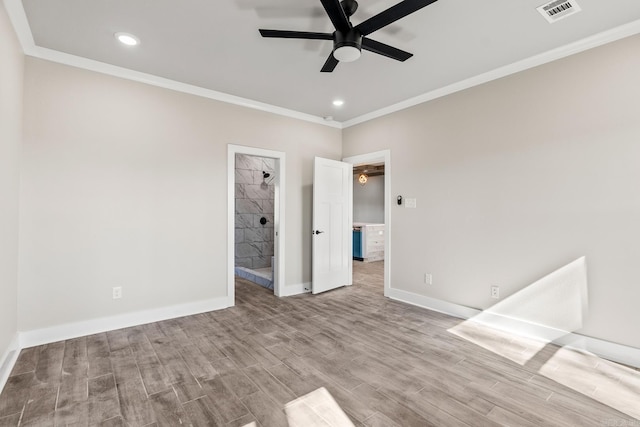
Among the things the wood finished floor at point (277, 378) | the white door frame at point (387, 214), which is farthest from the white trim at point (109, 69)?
the wood finished floor at point (277, 378)

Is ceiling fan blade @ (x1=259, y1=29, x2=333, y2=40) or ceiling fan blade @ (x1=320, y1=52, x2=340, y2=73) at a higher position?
ceiling fan blade @ (x1=259, y1=29, x2=333, y2=40)

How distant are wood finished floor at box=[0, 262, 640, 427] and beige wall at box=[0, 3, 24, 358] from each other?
491 millimetres

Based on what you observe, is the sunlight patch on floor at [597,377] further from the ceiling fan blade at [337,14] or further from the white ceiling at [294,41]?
the ceiling fan blade at [337,14]

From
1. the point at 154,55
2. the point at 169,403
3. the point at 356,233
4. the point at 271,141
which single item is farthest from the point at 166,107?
the point at 356,233

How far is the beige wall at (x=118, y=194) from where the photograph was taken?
9.41 ft

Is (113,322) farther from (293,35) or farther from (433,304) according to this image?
(433,304)

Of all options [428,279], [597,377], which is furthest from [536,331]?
[428,279]

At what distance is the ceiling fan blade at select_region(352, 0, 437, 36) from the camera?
71.3 inches

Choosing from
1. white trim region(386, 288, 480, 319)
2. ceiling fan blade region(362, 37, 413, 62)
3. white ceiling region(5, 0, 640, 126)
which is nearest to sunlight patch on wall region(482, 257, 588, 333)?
white trim region(386, 288, 480, 319)

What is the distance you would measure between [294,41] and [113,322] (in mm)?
3365

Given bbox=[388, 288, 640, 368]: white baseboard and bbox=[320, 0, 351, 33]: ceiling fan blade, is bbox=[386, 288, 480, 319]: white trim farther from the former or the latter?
bbox=[320, 0, 351, 33]: ceiling fan blade

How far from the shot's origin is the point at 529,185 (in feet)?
10.1

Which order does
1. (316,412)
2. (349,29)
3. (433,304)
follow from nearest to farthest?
(316,412) → (349,29) → (433,304)

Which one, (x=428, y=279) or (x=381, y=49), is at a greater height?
(x=381, y=49)
